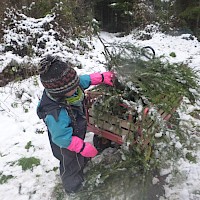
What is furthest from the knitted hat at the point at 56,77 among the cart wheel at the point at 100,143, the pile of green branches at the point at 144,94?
the cart wheel at the point at 100,143

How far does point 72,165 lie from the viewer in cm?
249

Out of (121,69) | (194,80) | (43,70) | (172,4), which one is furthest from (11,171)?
(172,4)

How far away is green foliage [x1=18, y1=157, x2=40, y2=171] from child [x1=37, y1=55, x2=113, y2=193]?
54 cm

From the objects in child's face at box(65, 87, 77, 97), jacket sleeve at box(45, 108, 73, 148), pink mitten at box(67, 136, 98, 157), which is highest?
child's face at box(65, 87, 77, 97)

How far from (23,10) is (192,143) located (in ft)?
14.8

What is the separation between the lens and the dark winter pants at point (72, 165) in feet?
7.92

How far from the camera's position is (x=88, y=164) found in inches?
110

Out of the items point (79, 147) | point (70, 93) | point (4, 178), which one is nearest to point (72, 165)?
point (79, 147)

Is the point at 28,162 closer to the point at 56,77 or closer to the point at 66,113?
the point at 66,113

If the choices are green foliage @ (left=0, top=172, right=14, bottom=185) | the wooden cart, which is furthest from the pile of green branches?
green foliage @ (left=0, top=172, right=14, bottom=185)

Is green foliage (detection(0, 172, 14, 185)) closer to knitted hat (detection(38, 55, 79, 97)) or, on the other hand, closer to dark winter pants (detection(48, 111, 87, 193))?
dark winter pants (detection(48, 111, 87, 193))

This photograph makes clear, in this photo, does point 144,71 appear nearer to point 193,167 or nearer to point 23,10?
point 193,167

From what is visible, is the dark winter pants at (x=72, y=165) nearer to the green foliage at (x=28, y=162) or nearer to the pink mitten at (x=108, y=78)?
the pink mitten at (x=108, y=78)

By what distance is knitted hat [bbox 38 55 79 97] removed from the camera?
2.07m
